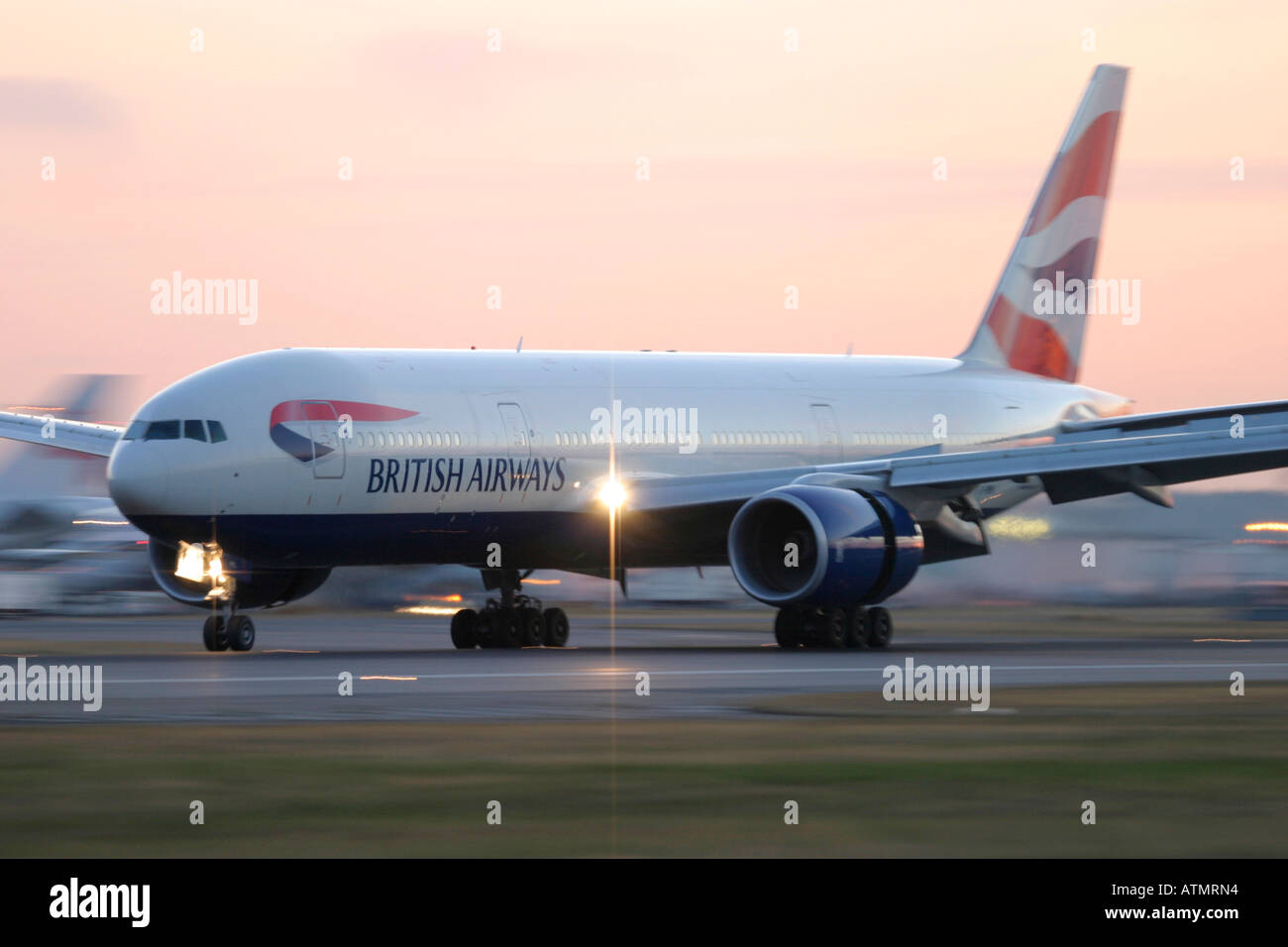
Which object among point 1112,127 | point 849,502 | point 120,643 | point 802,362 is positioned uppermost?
point 1112,127

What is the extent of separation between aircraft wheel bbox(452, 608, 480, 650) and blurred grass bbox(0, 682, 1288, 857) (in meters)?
11.3

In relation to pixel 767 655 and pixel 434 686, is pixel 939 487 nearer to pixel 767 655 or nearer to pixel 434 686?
pixel 767 655

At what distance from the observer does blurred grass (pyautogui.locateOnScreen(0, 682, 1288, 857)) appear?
9.98 m

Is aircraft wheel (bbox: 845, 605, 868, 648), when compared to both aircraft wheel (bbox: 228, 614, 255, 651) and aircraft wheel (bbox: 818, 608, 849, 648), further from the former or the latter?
aircraft wheel (bbox: 228, 614, 255, 651)

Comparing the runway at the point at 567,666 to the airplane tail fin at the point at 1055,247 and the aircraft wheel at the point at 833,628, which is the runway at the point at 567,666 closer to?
the aircraft wheel at the point at 833,628

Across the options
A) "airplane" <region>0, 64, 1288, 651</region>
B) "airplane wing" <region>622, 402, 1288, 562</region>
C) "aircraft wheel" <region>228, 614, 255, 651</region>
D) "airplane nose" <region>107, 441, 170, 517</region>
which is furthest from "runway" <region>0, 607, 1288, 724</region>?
"airplane nose" <region>107, 441, 170, 517</region>

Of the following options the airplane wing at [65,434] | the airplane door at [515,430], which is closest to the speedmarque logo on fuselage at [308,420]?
the airplane door at [515,430]

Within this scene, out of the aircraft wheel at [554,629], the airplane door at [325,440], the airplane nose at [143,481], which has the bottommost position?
the aircraft wheel at [554,629]

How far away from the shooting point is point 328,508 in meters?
24.3

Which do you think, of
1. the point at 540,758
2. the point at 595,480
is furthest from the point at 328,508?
the point at 540,758

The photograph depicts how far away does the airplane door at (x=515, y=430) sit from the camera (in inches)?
1022

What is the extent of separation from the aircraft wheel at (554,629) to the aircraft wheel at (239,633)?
15.1 feet

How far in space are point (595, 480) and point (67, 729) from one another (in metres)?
12.5

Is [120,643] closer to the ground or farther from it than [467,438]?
closer to the ground
